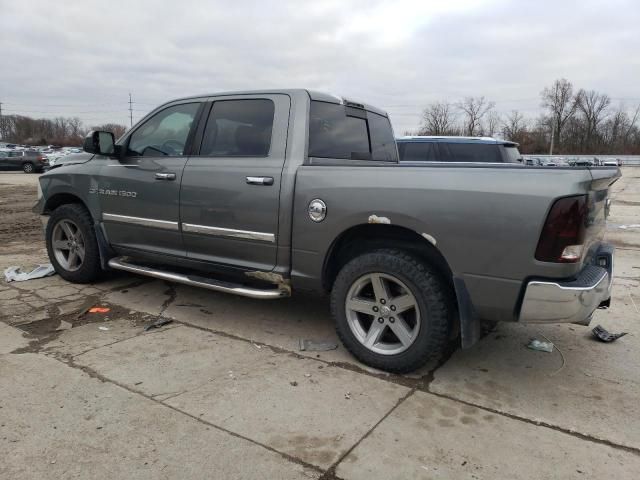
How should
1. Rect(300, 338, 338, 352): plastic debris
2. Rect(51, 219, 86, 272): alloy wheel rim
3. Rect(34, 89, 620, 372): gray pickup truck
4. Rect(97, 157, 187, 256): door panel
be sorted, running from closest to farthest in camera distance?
Rect(34, 89, 620, 372): gray pickup truck < Rect(300, 338, 338, 352): plastic debris < Rect(97, 157, 187, 256): door panel < Rect(51, 219, 86, 272): alloy wheel rim

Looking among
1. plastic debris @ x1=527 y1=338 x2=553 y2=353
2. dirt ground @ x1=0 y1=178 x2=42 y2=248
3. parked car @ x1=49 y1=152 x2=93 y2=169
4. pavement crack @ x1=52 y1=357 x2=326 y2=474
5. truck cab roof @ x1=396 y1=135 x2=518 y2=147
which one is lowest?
dirt ground @ x1=0 y1=178 x2=42 y2=248

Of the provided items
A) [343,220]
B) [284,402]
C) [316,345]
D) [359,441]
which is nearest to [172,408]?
[284,402]

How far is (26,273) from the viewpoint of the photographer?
5.73 meters

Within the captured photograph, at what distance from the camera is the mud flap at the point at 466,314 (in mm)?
3014

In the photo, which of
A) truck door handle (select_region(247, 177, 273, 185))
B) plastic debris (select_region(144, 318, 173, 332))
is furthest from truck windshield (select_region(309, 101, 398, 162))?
plastic debris (select_region(144, 318, 173, 332))

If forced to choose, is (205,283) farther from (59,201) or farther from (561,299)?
(561,299)

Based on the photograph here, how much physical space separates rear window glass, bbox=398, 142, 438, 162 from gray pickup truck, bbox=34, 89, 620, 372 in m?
4.60

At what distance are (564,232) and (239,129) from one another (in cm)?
257

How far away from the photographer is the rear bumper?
2.75 m

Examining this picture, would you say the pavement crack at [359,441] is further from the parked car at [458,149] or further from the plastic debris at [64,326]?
the parked car at [458,149]

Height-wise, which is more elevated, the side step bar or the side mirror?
the side mirror

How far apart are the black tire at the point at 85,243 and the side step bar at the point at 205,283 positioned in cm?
31

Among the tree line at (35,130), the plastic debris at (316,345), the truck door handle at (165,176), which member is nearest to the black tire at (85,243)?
the truck door handle at (165,176)

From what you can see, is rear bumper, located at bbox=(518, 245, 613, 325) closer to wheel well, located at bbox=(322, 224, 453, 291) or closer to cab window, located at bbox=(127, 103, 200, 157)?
wheel well, located at bbox=(322, 224, 453, 291)
